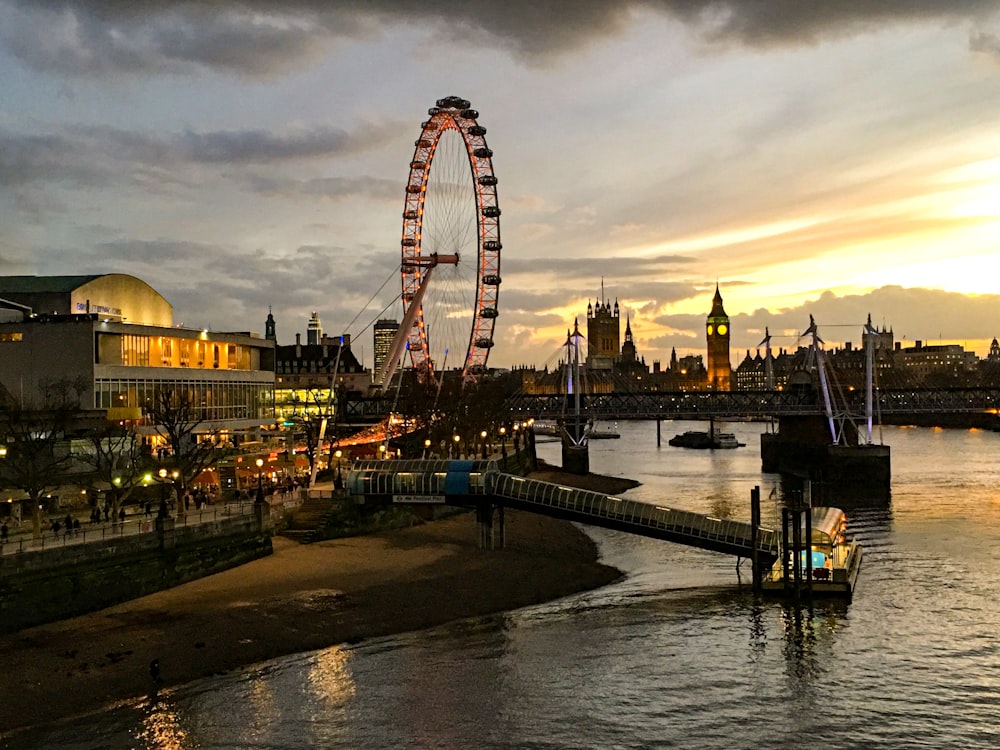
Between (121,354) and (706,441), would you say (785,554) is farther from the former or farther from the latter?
(706,441)

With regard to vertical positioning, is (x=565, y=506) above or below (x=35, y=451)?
below

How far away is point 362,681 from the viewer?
3409 centimetres

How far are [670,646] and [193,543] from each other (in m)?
20.9

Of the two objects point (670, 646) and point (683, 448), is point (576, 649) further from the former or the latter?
point (683, 448)

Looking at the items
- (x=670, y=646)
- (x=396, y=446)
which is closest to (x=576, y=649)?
(x=670, y=646)

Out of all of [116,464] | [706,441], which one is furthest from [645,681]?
[706,441]

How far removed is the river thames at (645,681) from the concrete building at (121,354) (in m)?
40.0

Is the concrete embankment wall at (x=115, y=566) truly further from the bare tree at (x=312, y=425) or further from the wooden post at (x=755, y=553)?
the wooden post at (x=755, y=553)

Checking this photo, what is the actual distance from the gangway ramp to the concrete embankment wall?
28.7ft

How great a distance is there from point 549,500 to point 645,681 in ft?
63.9

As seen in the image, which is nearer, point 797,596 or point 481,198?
point 797,596

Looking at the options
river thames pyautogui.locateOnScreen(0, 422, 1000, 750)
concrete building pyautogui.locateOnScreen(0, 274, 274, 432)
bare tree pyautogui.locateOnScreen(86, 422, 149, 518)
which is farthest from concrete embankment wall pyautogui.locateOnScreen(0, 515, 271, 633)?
concrete building pyautogui.locateOnScreen(0, 274, 274, 432)

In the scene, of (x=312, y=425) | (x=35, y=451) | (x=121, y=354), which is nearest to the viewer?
(x=35, y=451)

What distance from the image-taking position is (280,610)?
41094 mm
